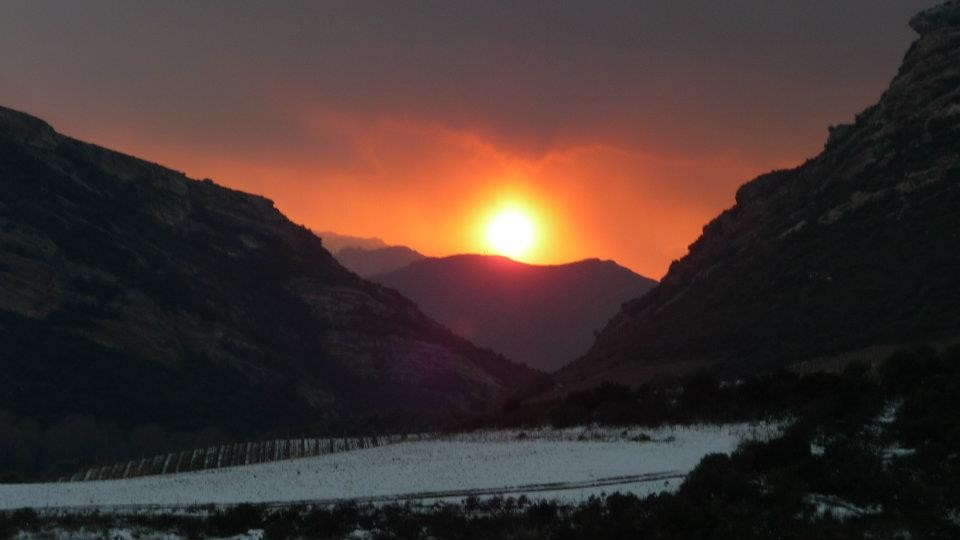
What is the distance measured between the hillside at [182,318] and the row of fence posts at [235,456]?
3295 cm

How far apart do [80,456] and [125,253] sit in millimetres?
46036

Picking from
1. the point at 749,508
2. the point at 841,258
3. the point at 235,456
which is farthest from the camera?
the point at 841,258

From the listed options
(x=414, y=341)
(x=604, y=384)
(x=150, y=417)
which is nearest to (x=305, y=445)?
(x=604, y=384)

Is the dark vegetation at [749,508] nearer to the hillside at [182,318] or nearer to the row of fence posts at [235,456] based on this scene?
the row of fence posts at [235,456]

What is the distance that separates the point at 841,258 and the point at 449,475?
5685cm

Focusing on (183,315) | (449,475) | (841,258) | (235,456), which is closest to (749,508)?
(449,475)

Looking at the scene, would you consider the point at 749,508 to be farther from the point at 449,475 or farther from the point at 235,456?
the point at 235,456

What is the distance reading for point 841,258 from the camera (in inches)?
3654

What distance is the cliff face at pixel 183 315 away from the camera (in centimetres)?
12219

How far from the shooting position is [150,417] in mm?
119812

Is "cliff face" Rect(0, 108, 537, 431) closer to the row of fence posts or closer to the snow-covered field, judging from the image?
the row of fence posts

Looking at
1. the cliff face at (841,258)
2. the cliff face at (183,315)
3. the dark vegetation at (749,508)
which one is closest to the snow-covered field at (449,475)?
the dark vegetation at (749,508)

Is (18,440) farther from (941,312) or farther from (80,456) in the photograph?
(941,312)

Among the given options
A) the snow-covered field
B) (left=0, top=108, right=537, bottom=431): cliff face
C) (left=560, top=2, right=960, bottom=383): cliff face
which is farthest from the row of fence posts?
(left=0, top=108, right=537, bottom=431): cliff face
